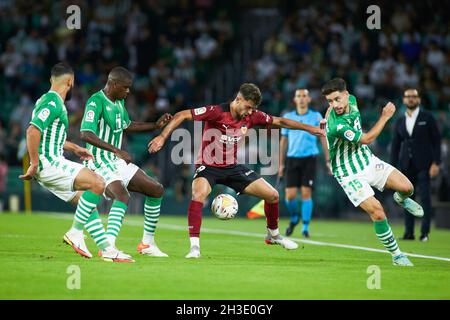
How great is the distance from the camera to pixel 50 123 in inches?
406

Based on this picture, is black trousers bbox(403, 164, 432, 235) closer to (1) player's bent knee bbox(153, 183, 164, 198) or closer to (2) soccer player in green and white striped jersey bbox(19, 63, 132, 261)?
(1) player's bent knee bbox(153, 183, 164, 198)

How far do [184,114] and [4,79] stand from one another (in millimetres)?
16585

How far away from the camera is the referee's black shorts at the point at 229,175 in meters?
11.5

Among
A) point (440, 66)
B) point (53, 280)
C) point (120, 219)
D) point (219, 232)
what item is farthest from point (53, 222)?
point (440, 66)

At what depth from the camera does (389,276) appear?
9.53 metres

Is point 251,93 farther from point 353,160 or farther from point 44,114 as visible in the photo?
point 44,114

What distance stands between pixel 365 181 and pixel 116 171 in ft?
9.61

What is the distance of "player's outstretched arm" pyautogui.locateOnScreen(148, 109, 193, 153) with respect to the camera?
1073cm

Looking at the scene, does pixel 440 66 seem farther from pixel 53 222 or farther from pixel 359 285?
pixel 359 285

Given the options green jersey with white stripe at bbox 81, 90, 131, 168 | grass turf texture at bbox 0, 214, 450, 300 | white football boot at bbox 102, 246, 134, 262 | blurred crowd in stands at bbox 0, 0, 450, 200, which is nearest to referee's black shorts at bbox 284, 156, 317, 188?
grass turf texture at bbox 0, 214, 450, 300

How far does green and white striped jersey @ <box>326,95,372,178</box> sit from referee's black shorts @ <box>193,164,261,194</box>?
1.15m

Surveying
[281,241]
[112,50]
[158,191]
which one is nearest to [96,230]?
[158,191]

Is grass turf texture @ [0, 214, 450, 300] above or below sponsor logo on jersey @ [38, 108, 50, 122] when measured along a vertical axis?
below

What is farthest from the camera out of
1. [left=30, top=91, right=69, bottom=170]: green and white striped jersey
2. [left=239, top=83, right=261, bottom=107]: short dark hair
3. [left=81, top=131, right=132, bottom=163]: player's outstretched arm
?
[left=239, top=83, right=261, bottom=107]: short dark hair
